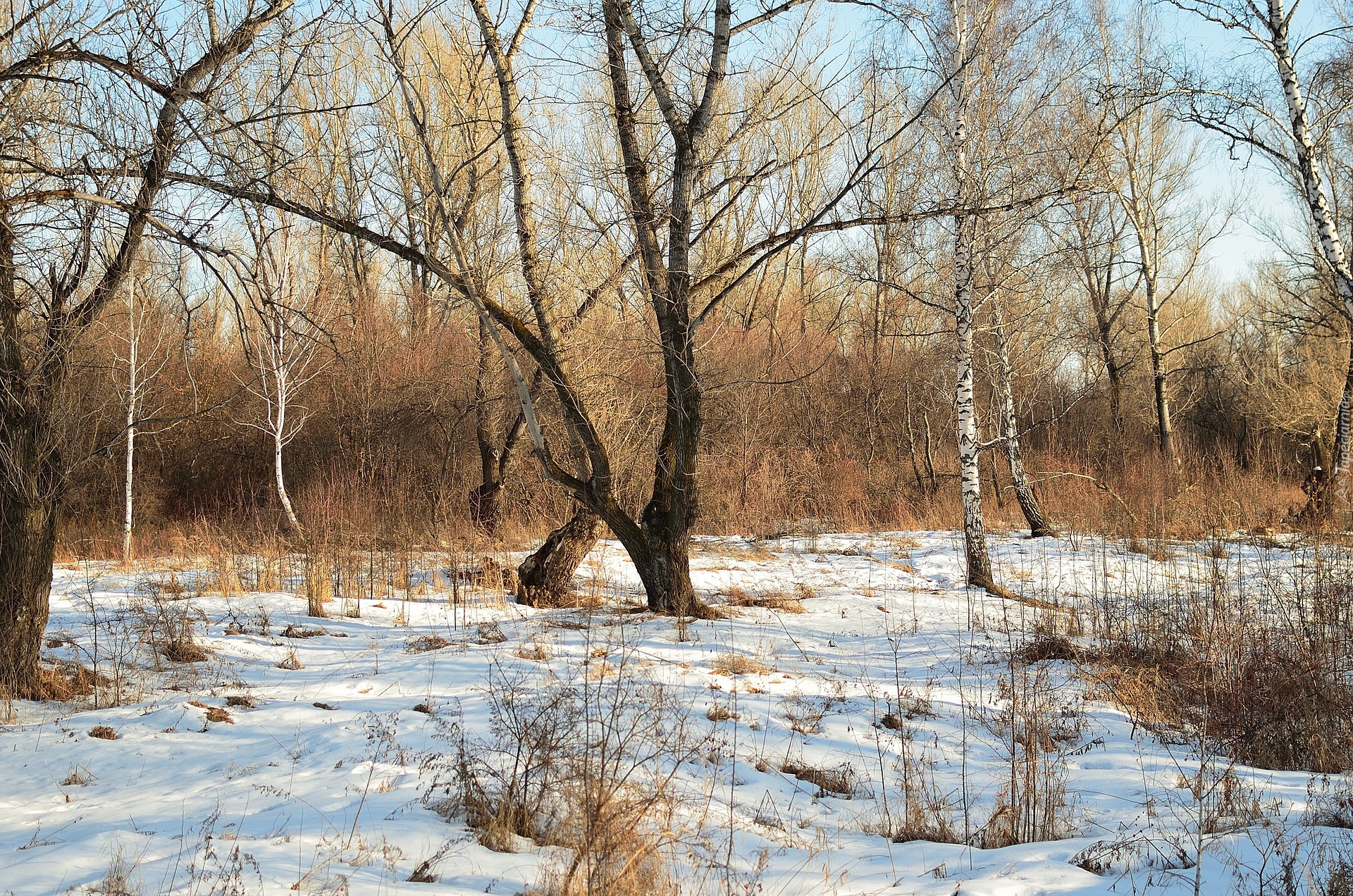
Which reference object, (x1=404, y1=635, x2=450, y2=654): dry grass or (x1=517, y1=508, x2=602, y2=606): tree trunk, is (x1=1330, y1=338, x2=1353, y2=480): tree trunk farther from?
(x1=404, y1=635, x2=450, y2=654): dry grass

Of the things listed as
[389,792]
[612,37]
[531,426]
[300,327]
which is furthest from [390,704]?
[300,327]

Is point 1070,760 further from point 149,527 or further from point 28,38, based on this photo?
point 149,527

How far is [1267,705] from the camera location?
480 centimetres

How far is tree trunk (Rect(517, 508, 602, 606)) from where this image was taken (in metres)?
8.17

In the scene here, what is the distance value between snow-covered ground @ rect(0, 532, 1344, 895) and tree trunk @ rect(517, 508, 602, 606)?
1.26 ft

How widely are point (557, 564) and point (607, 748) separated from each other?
4345 mm

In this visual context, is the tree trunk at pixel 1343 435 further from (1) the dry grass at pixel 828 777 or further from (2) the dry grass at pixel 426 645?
(2) the dry grass at pixel 426 645

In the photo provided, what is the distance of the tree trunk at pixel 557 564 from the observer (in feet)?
26.8

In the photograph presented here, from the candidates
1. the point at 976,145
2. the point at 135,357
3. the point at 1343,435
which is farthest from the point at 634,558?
the point at 1343,435

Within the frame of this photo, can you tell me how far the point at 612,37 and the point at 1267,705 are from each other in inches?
256

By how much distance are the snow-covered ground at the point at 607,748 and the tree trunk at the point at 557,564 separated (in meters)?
0.38

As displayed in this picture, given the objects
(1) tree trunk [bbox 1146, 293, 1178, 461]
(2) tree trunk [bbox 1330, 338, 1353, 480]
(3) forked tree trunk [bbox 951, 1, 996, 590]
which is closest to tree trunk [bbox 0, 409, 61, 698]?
(3) forked tree trunk [bbox 951, 1, 996, 590]

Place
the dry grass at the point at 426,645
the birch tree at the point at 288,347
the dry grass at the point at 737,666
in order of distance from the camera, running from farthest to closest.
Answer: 1. the birch tree at the point at 288,347
2. the dry grass at the point at 426,645
3. the dry grass at the point at 737,666

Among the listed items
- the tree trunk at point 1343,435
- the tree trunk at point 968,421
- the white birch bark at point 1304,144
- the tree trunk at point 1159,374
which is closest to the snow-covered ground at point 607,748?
the tree trunk at point 968,421
